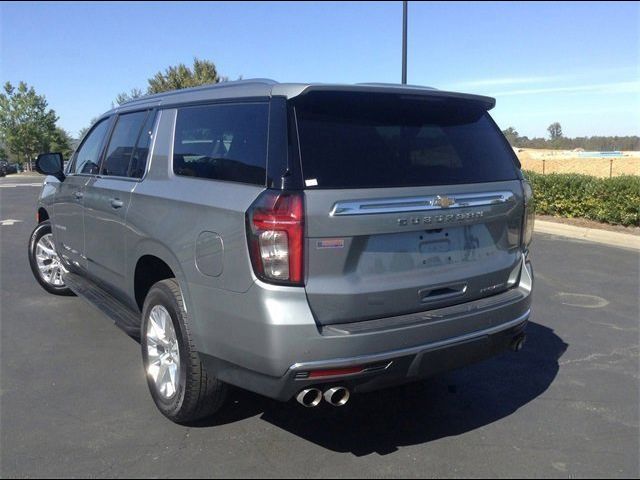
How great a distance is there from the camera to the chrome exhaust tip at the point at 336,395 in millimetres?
2865

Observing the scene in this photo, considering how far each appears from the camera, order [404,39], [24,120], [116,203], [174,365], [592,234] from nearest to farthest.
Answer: [174,365], [116,203], [592,234], [404,39], [24,120]

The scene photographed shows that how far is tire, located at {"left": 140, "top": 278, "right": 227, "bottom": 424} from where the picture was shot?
10.7 ft

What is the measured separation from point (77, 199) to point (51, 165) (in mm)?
810

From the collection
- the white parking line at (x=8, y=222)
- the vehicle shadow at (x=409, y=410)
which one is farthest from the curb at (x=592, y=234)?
the white parking line at (x=8, y=222)

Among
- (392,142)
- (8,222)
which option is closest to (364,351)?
(392,142)

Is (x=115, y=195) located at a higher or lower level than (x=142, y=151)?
lower

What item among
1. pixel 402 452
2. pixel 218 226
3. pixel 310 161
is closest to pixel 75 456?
pixel 218 226

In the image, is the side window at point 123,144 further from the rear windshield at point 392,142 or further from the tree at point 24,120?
the tree at point 24,120

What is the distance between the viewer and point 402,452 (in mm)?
3227

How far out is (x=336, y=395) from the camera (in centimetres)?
290

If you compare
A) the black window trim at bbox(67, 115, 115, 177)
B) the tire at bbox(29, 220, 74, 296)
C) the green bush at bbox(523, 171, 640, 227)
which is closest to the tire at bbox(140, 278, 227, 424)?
the black window trim at bbox(67, 115, 115, 177)

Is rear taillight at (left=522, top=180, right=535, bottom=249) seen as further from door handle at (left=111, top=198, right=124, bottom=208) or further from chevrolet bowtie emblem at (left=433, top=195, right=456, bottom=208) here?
door handle at (left=111, top=198, right=124, bottom=208)

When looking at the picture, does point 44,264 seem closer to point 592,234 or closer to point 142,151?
point 142,151

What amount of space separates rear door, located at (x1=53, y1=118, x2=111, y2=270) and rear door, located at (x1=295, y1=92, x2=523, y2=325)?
277 centimetres
